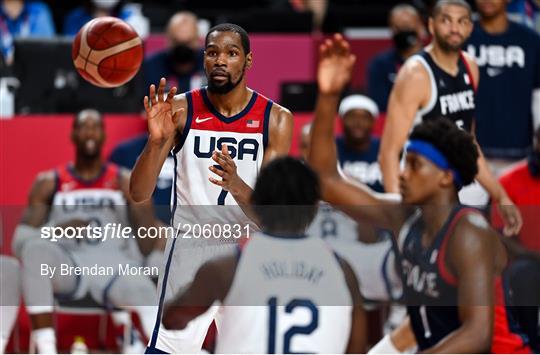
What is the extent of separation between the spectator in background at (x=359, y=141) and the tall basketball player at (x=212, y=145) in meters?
3.69

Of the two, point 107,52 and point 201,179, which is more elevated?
point 107,52

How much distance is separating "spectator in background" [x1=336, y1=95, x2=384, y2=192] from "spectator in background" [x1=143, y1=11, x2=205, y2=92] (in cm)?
123

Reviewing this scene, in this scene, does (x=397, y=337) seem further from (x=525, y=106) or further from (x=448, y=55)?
(x=525, y=106)

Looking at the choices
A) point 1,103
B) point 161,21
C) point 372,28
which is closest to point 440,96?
point 1,103

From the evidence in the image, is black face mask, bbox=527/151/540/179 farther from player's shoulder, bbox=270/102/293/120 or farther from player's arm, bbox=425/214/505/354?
player's arm, bbox=425/214/505/354

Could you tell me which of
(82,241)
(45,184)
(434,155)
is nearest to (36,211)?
(45,184)

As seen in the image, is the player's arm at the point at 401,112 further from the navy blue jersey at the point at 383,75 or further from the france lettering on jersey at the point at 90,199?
the navy blue jersey at the point at 383,75

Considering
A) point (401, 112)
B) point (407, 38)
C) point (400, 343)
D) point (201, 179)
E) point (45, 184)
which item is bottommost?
point (400, 343)

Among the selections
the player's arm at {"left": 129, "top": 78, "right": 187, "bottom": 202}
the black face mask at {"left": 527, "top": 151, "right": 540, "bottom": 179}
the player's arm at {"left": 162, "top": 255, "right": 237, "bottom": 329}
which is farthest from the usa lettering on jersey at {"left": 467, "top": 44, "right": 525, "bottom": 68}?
the player's arm at {"left": 162, "top": 255, "right": 237, "bottom": 329}

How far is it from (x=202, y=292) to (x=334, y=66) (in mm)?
1539

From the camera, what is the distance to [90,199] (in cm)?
890

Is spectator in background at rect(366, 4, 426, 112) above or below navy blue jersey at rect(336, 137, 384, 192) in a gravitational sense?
above

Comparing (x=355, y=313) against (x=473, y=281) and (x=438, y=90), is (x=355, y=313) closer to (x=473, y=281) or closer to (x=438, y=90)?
(x=473, y=281)

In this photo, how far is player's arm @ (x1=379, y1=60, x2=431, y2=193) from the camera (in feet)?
24.0
